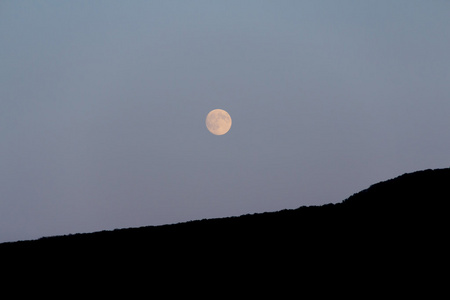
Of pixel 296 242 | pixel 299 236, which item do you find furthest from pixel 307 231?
pixel 296 242

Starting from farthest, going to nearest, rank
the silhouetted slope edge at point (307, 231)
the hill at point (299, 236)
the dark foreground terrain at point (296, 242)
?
1. the silhouetted slope edge at point (307, 231)
2. the hill at point (299, 236)
3. the dark foreground terrain at point (296, 242)

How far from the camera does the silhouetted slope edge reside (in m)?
13.6

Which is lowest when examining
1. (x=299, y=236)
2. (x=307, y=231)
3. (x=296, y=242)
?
(x=296, y=242)

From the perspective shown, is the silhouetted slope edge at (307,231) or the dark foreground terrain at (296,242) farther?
the silhouetted slope edge at (307,231)

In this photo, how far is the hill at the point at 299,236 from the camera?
516 inches

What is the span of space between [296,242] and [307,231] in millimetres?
804

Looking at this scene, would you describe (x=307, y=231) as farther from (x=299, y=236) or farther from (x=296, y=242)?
(x=296, y=242)

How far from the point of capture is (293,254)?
13.1 meters

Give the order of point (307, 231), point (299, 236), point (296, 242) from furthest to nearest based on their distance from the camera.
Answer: point (307, 231)
point (299, 236)
point (296, 242)

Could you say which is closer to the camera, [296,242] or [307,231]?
[296,242]

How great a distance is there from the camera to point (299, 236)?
46.5ft

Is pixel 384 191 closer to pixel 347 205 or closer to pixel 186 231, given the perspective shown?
pixel 347 205

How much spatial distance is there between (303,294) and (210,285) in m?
2.52

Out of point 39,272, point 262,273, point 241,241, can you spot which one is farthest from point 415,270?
point 39,272
